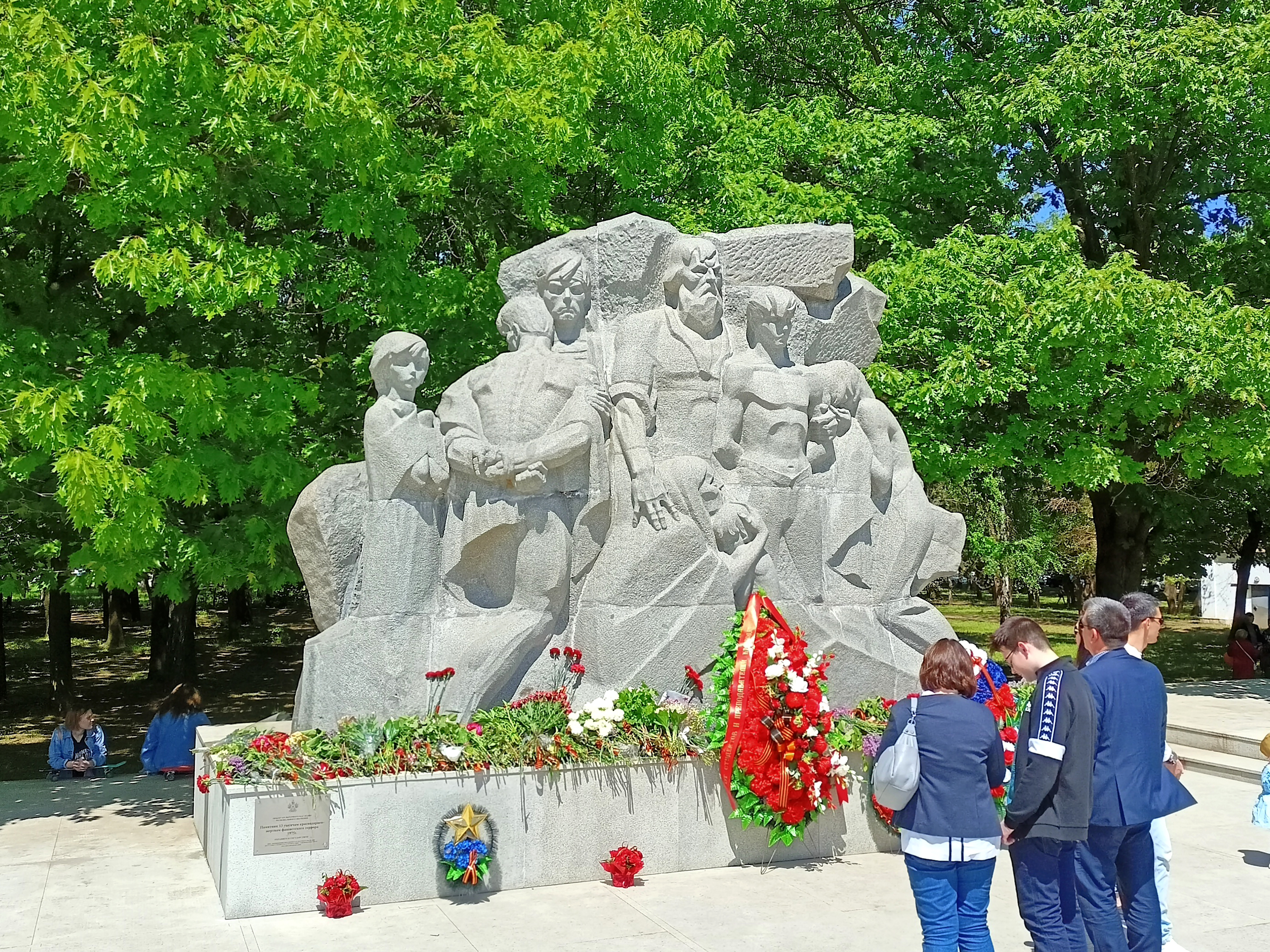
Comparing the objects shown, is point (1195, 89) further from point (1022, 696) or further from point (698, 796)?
point (698, 796)

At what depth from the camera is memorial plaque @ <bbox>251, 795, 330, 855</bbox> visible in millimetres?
6605

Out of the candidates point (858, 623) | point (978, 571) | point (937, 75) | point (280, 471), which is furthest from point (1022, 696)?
point (978, 571)

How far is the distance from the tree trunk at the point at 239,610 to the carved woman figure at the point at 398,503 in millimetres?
18389

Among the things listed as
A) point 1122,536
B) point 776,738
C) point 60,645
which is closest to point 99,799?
point 776,738

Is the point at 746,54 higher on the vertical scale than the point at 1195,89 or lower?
higher

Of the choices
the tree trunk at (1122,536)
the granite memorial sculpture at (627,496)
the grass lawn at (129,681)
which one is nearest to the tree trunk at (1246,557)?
the tree trunk at (1122,536)

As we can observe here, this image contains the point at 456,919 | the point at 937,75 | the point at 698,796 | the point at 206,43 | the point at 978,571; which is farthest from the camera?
the point at 978,571

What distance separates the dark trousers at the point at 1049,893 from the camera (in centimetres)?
454

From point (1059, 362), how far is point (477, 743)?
9289 millimetres

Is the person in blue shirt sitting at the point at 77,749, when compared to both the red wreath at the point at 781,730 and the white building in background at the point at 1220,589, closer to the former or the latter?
the red wreath at the point at 781,730

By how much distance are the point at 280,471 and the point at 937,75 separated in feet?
33.6

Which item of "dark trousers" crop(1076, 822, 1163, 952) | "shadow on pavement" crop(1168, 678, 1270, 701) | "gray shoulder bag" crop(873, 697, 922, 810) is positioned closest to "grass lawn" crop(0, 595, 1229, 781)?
"shadow on pavement" crop(1168, 678, 1270, 701)

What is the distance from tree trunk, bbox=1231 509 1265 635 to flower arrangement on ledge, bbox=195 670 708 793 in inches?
650

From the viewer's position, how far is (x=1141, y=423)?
15.6 meters
